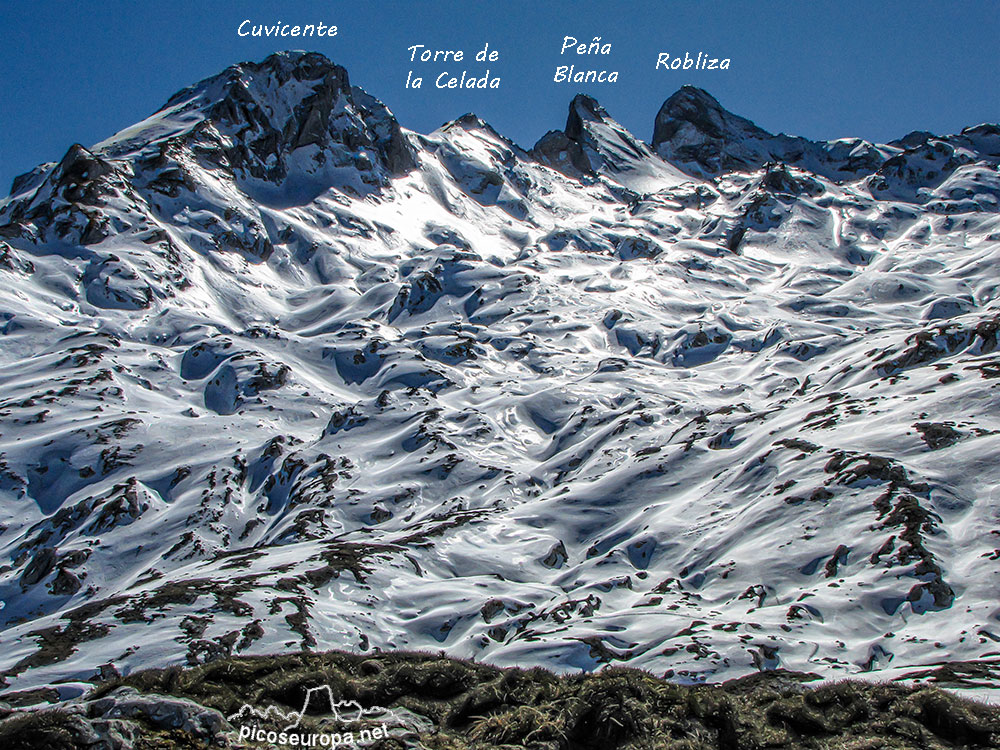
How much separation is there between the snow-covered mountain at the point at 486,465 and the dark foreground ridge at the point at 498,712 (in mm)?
22568

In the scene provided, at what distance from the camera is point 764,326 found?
16812 centimetres

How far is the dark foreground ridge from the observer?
952 centimetres

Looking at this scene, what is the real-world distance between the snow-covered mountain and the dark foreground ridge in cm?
2257

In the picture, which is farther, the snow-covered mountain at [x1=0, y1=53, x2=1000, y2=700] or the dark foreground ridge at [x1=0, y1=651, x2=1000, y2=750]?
the snow-covered mountain at [x1=0, y1=53, x2=1000, y2=700]

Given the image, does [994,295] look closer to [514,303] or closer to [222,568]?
[514,303]

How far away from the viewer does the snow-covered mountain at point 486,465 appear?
49.1 m

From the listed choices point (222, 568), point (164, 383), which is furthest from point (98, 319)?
point (222, 568)

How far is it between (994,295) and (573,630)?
156m

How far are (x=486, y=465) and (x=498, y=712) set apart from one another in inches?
3830

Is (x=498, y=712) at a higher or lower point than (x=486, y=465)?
higher

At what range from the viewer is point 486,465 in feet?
354

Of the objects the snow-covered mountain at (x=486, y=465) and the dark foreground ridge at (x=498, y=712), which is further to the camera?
the snow-covered mountain at (x=486, y=465)

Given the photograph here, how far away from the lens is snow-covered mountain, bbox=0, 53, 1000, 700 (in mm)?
49125

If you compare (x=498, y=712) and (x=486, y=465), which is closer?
(x=498, y=712)
